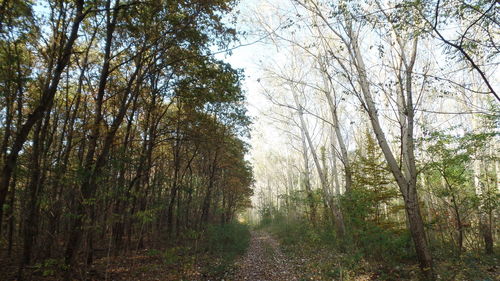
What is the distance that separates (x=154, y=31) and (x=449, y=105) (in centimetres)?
2183

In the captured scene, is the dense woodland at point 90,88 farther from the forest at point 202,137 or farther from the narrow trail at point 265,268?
the narrow trail at point 265,268

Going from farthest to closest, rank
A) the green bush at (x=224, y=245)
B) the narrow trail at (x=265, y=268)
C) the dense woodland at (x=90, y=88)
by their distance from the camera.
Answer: the green bush at (x=224, y=245) < the narrow trail at (x=265, y=268) < the dense woodland at (x=90, y=88)

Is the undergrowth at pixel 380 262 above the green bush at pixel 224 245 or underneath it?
above

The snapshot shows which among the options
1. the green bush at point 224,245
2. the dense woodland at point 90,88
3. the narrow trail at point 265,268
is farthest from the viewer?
the green bush at point 224,245

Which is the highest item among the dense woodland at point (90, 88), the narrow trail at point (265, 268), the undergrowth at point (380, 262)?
the dense woodland at point (90, 88)

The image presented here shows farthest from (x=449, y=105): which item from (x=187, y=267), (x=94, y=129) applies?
(x=94, y=129)

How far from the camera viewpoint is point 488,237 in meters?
8.12

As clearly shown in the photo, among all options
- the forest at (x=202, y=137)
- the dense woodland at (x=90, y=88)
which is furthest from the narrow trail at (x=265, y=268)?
the dense woodland at (x=90, y=88)

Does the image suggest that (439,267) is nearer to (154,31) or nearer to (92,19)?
(154,31)

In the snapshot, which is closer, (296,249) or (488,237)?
(488,237)

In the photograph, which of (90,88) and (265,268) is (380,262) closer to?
(265,268)

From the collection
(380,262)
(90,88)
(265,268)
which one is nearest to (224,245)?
(265,268)

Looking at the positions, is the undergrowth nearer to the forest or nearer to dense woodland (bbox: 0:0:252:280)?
the forest

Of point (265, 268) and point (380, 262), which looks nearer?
point (380, 262)
